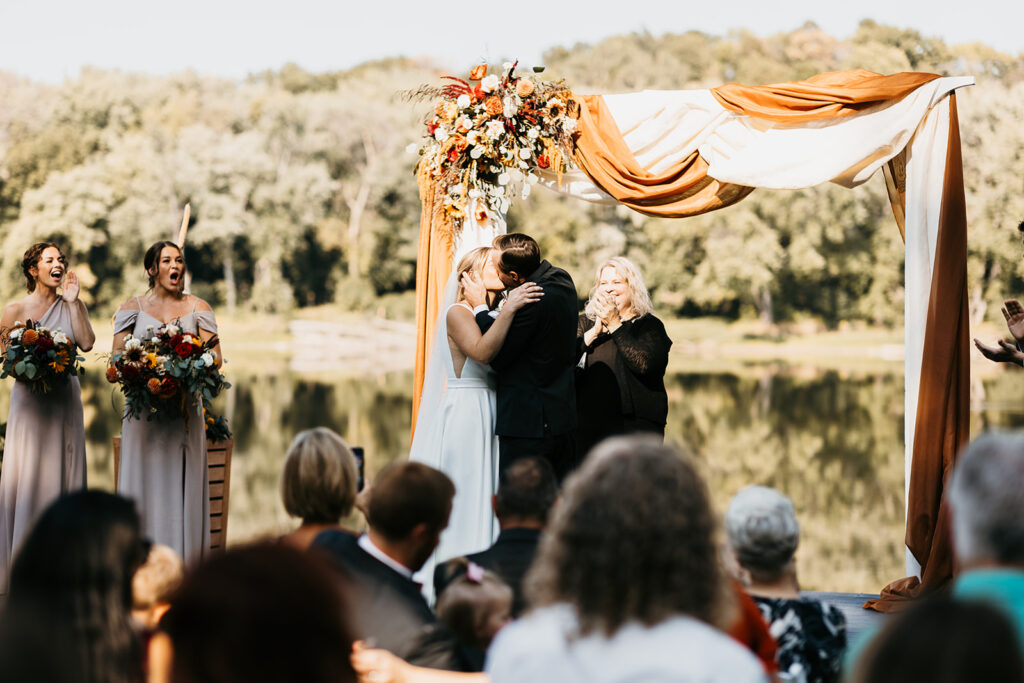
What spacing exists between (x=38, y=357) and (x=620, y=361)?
9.05ft

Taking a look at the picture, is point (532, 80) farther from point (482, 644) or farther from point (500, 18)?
point (500, 18)

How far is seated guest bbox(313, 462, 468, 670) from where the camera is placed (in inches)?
91.1

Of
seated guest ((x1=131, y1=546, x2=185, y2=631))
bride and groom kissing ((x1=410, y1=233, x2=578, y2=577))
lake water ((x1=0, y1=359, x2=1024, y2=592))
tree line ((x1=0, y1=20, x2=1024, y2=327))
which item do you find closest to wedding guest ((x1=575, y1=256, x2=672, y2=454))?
bride and groom kissing ((x1=410, y1=233, x2=578, y2=577))

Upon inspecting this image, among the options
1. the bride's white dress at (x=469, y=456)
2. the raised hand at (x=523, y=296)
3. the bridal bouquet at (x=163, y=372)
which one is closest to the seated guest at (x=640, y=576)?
the raised hand at (x=523, y=296)

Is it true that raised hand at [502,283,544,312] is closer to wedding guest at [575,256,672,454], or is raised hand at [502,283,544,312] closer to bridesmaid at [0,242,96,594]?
wedding guest at [575,256,672,454]

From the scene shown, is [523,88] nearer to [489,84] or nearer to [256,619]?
[489,84]

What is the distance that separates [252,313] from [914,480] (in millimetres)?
27401

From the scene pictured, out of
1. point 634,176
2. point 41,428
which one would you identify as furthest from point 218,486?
point 634,176

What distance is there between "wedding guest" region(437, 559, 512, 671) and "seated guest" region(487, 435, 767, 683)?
0.83 metres

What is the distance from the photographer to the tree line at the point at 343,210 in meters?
28.7

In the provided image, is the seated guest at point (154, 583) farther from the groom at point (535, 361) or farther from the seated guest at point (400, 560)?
the groom at point (535, 361)

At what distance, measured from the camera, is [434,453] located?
4984mm

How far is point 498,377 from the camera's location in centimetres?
488

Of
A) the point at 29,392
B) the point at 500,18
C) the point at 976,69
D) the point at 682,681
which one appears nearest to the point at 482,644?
the point at 682,681
